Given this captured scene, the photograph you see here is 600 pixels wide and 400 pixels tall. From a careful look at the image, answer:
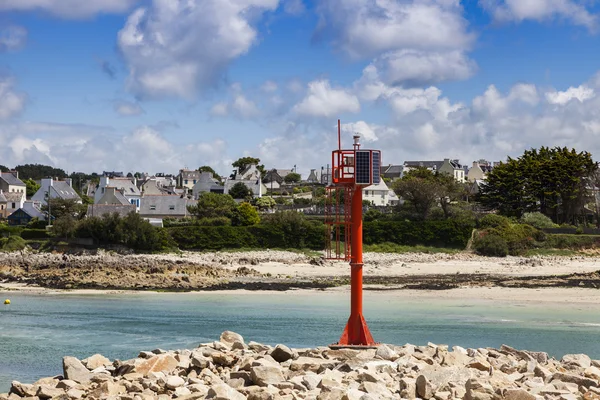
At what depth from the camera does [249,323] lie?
84.2ft

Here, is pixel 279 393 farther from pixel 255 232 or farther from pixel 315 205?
pixel 315 205

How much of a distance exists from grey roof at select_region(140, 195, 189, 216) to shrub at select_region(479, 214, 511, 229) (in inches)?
1007

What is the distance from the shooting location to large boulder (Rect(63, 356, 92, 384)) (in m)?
12.7

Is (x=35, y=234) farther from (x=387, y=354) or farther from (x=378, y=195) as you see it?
(x=387, y=354)

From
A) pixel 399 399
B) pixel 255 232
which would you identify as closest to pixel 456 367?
pixel 399 399

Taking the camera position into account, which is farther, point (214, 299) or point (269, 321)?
point (214, 299)

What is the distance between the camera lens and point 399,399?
425 inches

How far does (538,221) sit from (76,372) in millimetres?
51891

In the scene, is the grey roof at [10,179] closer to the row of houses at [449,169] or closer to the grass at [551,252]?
the row of houses at [449,169]

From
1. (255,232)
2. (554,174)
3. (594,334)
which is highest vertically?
(554,174)

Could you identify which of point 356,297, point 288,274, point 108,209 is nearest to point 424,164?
point 108,209

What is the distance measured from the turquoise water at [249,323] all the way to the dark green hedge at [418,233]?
74.2 ft

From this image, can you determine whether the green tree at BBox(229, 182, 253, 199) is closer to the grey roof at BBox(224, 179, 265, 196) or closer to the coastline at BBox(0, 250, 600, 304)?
the grey roof at BBox(224, 179, 265, 196)

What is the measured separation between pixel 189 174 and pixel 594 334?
103836 mm
